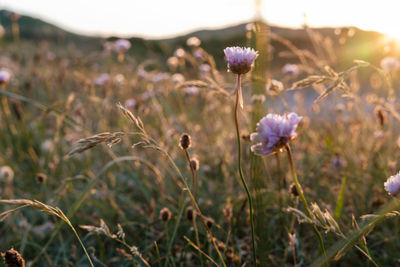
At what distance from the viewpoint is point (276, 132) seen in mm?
810

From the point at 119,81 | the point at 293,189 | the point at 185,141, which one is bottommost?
the point at 293,189

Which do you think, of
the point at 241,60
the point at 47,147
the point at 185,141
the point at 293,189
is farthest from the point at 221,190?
the point at 47,147

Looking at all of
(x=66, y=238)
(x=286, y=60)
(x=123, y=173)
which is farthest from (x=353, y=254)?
(x=286, y=60)

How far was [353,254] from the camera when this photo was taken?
1.43 meters

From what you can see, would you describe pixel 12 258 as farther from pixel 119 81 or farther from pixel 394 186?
pixel 119 81

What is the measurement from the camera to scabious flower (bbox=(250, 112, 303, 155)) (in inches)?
31.6

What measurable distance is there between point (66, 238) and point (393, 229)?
1542 millimetres

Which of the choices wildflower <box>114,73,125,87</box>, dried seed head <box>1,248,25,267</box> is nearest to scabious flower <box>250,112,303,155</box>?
dried seed head <box>1,248,25,267</box>

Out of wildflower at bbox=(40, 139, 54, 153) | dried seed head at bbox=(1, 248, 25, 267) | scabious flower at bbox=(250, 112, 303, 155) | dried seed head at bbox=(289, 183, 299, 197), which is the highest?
scabious flower at bbox=(250, 112, 303, 155)

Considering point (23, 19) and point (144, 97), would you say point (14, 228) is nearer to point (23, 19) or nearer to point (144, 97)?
point (144, 97)

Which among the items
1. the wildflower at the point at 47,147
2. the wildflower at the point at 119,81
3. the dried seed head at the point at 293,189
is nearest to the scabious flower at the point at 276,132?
the dried seed head at the point at 293,189

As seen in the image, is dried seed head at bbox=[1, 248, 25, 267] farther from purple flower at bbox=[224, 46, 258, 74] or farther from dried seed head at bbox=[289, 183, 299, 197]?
dried seed head at bbox=[289, 183, 299, 197]

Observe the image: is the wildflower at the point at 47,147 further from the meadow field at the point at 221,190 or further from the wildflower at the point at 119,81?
the wildflower at the point at 119,81

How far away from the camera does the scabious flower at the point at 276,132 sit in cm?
80
